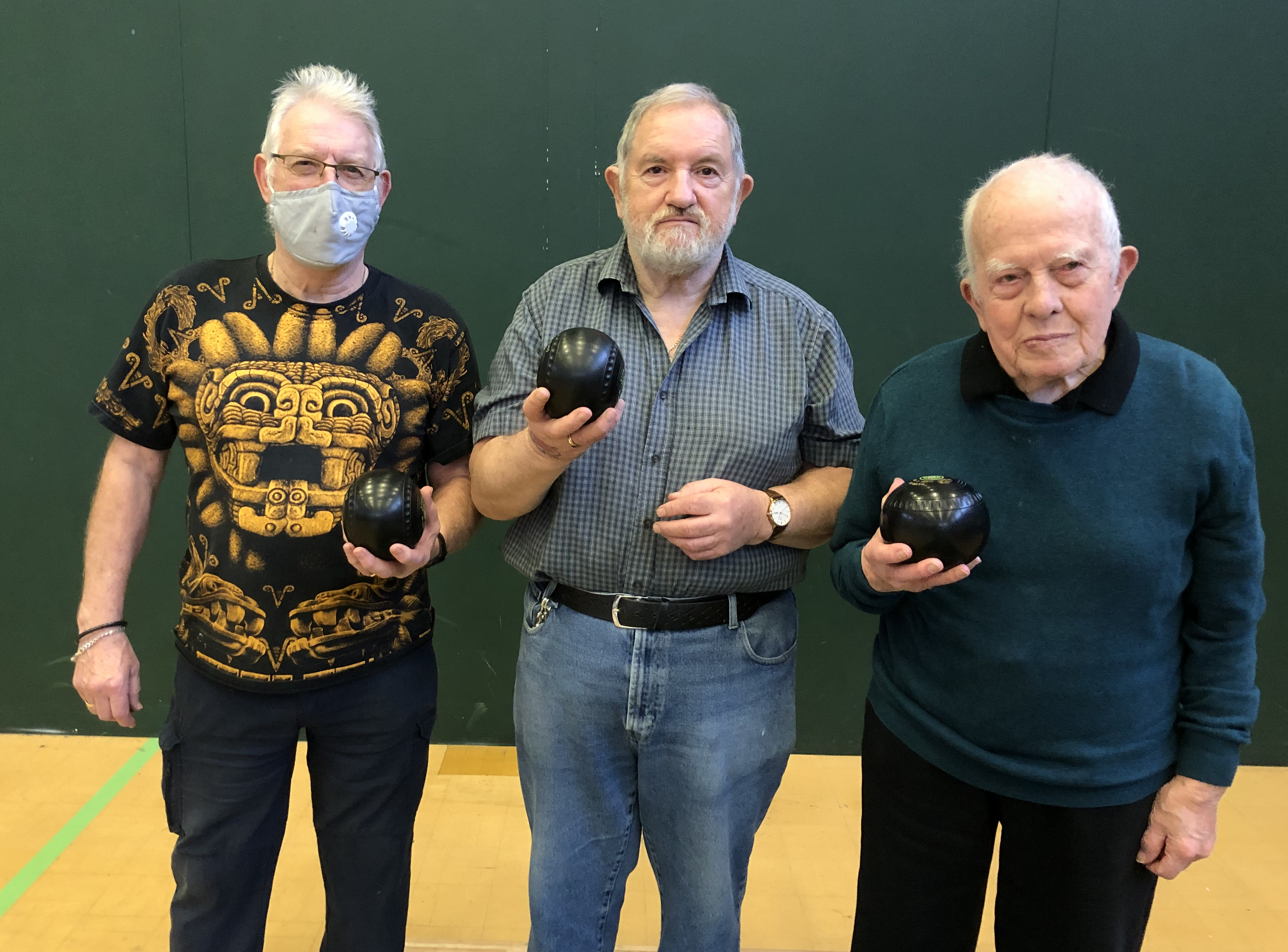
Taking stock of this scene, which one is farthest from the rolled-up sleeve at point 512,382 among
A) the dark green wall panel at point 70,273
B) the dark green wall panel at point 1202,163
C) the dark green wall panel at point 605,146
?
the dark green wall panel at point 1202,163

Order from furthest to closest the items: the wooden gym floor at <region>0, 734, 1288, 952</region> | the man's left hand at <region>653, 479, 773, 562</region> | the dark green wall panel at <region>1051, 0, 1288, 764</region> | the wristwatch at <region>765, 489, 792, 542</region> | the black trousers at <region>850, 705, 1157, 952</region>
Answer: the dark green wall panel at <region>1051, 0, 1288, 764</region>, the wooden gym floor at <region>0, 734, 1288, 952</region>, the wristwatch at <region>765, 489, 792, 542</region>, the man's left hand at <region>653, 479, 773, 562</region>, the black trousers at <region>850, 705, 1157, 952</region>

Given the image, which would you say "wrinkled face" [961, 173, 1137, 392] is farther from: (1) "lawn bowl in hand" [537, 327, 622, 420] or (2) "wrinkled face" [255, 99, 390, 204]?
(2) "wrinkled face" [255, 99, 390, 204]

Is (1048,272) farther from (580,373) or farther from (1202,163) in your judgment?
(1202,163)

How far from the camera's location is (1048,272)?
4.48 ft

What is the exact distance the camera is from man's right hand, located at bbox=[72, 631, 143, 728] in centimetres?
186

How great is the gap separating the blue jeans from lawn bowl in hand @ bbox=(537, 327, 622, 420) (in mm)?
471

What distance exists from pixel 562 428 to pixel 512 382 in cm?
31

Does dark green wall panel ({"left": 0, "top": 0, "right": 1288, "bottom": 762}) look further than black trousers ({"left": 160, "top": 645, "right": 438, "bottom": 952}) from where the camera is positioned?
Yes

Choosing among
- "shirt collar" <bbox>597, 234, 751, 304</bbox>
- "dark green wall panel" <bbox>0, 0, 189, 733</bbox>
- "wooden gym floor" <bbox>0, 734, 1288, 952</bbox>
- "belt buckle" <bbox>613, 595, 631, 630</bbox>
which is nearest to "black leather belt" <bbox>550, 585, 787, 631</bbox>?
"belt buckle" <bbox>613, 595, 631, 630</bbox>

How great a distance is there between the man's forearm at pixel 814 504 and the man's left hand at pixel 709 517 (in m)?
0.07

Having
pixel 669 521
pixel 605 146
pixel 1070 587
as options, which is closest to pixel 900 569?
pixel 1070 587

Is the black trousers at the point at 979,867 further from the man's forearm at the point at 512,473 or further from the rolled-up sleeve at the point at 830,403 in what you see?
the man's forearm at the point at 512,473

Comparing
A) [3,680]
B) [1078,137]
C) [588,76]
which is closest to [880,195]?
[1078,137]

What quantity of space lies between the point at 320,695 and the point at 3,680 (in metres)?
2.42
